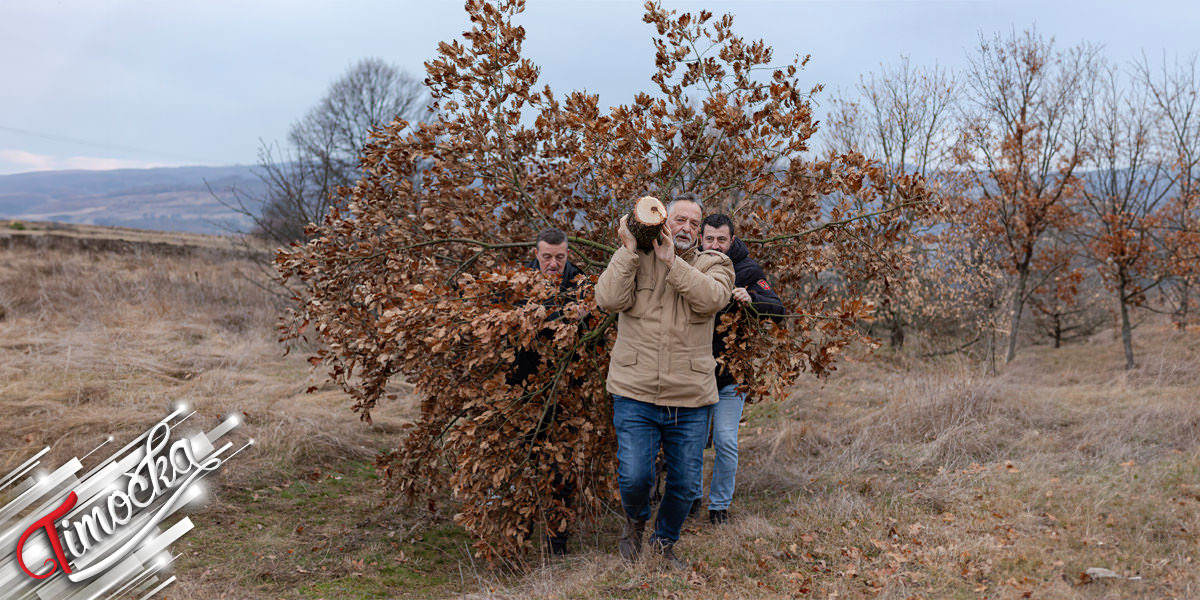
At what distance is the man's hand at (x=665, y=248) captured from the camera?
376 cm

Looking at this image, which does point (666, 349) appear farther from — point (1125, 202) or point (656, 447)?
point (1125, 202)

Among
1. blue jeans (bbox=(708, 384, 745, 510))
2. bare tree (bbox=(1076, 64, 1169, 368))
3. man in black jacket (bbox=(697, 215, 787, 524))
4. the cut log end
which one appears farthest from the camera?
bare tree (bbox=(1076, 64, 1169, 368))

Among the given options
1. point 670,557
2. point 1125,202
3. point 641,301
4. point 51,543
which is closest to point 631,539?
point 670,557

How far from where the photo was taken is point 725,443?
5117 millimetres

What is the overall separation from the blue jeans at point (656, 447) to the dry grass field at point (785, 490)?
0.43m

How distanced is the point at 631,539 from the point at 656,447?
665 millimetres

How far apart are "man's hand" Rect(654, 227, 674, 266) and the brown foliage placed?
0.76 m

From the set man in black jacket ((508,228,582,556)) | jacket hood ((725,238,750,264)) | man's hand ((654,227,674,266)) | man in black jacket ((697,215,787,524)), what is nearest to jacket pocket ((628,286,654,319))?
man's hand ((654,227,674,266))

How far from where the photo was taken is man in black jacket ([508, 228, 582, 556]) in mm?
4781

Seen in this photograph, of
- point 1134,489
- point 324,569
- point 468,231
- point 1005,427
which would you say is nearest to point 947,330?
point 1005,427

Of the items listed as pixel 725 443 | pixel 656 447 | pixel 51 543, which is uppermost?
pixel 656 447

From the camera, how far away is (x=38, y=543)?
4602mm

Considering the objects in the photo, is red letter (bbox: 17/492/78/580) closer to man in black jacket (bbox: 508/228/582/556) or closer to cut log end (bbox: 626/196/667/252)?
man in black jacket (bbox: 508/228/582/556)

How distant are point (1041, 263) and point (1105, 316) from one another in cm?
373
